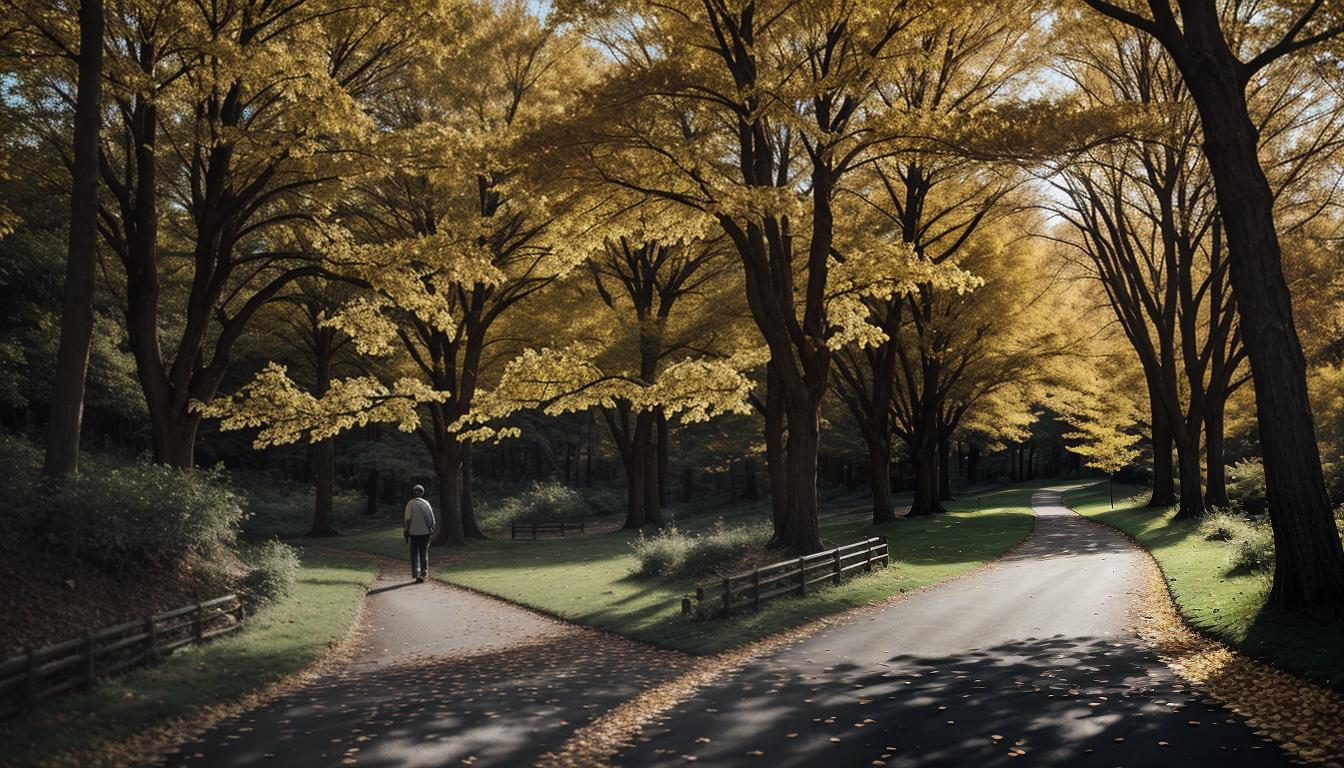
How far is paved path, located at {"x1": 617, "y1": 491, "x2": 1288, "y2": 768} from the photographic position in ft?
23.0

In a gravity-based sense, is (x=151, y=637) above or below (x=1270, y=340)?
below

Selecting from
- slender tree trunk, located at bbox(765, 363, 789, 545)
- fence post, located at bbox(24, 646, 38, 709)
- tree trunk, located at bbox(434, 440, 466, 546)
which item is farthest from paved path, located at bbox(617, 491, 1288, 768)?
tree trunk, located at bbox(434, 440, 466, 546)

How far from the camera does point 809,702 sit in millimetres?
8695

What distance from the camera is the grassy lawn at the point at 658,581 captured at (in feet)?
43.6

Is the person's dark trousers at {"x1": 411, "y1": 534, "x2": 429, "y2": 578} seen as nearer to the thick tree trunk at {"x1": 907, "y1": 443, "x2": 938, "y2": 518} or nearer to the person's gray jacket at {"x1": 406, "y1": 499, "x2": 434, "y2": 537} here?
the person's gray jacket at {"x1": 406, "y1": 499, "x2": 434, "y2": 537}

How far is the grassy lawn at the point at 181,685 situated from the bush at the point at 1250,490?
2711 cm

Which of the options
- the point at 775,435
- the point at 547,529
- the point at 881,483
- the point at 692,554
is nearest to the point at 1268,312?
the point at 692,554

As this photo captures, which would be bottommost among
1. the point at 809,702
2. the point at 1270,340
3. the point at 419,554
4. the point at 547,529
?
the point at 809,702

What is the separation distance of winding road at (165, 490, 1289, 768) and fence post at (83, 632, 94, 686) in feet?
5.23

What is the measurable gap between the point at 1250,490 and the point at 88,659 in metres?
31.4

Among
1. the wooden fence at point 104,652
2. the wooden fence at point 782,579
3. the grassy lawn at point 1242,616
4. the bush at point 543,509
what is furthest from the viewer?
the bush at point 543,509

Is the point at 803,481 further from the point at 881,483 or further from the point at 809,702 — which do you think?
the point at 881,483

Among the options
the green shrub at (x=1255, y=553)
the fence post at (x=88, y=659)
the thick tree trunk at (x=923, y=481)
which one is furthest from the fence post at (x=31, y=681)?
the thick tree trunk at (x=923, y=481)

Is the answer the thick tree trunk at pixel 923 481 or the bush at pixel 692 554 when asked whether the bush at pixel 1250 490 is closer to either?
the thick tree trunk at pixel 923 481
